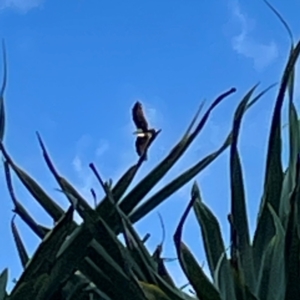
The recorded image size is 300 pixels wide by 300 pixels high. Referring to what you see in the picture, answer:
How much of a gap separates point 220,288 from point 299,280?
10 centimetres

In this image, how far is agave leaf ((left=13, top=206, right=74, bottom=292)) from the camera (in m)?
1.14

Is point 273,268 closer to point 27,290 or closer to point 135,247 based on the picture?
point 135,247

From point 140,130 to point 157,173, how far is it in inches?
4.2

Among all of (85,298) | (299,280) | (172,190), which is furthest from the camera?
(172,190)

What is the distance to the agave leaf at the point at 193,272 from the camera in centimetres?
115

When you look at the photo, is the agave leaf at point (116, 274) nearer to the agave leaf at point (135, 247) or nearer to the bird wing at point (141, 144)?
the agave leaf at point (135, 247)

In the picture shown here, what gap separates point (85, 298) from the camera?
49.9 inches

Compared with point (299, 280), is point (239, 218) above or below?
above

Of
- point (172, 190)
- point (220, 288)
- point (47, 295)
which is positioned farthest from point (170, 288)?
point (172, 190)

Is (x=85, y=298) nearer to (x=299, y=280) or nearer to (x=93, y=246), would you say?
(x=93, y=246)

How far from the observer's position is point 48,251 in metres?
1.14

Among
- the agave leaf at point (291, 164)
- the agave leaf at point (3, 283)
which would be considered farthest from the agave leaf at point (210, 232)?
the agave leaf at point (3, 283)

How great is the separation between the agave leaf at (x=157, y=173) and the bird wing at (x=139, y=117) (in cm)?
8

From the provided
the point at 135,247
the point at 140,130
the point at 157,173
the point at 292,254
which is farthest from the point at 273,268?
the point at 140,130
